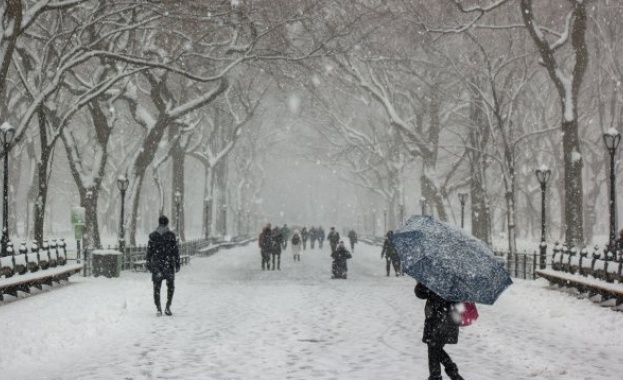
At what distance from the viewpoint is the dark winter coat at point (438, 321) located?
674 centimetres

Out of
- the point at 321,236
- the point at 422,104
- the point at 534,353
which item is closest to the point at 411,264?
the point at 534,353

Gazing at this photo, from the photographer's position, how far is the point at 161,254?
1297 centimetres

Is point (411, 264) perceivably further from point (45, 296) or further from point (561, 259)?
point (561, 259)

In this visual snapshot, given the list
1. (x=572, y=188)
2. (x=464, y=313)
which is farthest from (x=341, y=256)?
(x=464, y=313)

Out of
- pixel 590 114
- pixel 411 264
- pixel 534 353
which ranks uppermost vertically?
pixel 590 114

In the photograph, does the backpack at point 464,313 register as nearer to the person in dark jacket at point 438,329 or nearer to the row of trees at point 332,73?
the person in dark jacket at point 438,329

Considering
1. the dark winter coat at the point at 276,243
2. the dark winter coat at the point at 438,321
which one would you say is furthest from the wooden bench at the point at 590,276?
the dark winter coat at the point at 276,243

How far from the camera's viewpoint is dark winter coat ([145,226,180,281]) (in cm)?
1295

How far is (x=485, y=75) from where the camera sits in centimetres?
2781

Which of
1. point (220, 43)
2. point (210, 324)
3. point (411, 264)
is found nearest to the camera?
point (411, 264)

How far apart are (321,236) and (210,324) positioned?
127 feet

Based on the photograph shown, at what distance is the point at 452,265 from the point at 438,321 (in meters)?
0.70

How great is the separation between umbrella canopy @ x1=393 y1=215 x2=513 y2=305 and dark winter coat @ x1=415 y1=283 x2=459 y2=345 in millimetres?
403

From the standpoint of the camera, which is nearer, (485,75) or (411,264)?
(411,264)
